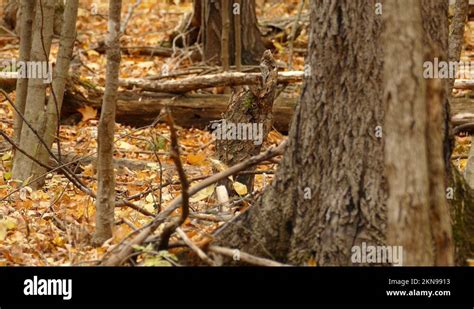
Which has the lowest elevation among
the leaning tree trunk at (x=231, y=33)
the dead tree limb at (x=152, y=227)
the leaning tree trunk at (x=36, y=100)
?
the dead tree limb at (x=152, y=227)

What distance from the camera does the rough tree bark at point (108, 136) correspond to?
5.31 meters

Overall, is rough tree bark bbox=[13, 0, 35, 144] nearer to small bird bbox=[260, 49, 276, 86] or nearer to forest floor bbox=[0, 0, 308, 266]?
forest floor bbox=[0, 0, 308, 266]

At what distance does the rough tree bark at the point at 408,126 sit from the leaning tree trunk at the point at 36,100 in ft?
16.1

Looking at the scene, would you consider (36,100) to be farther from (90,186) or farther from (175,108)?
(175,108)

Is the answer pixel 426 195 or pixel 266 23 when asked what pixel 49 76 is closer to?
pixel 426 195

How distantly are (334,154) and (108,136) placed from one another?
1.57 m

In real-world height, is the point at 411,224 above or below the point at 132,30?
below

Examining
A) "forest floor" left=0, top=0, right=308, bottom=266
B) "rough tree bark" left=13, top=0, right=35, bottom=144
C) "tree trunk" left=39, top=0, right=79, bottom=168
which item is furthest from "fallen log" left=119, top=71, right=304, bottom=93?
"rough tree bark" left=13, top=0, right=35, bottom=144

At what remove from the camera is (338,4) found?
4.68m

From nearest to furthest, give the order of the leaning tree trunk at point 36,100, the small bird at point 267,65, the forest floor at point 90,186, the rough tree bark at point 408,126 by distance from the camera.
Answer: the rough tree bark at point 408,126 < the forest floor at point 90,186 < the small bird at point 267,65 < the leaning tree trunk at point 36,100

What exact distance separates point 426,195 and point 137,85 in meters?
8.19

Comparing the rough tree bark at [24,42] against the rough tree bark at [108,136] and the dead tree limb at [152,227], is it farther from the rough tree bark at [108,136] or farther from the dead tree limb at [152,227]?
the dead tree limb at [152,227]

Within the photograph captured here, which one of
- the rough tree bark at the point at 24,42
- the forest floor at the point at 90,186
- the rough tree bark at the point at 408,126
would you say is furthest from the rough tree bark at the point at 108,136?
the rough tree bark at the point at 24,42
